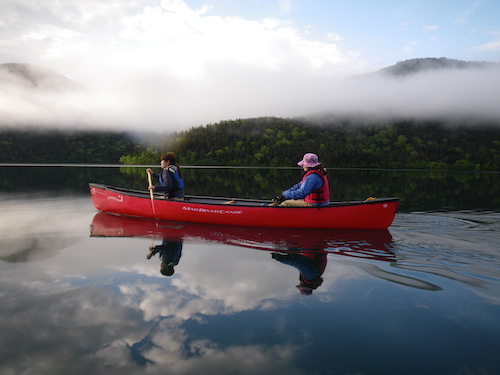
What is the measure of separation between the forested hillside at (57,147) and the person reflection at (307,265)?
16119cm

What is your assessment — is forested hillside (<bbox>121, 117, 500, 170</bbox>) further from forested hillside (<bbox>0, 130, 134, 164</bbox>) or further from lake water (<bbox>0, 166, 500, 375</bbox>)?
lake water (<bbox>0, 166, 500, 375</bbox>)

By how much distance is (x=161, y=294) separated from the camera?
22.9ft

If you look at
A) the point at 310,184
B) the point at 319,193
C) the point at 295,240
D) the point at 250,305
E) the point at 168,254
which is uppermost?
the point at 310,184

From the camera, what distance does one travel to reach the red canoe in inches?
493

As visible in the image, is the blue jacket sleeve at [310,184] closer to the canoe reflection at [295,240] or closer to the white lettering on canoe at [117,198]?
the canoe reflection at [295,240]

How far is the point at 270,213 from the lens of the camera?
13.0 meters

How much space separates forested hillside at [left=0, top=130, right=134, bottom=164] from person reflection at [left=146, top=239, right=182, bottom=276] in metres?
158

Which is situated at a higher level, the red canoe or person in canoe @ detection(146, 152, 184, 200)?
person in canoe @ detection(146, 152, 184, 200)

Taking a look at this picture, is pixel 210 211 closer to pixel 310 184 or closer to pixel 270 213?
pixel 270 213

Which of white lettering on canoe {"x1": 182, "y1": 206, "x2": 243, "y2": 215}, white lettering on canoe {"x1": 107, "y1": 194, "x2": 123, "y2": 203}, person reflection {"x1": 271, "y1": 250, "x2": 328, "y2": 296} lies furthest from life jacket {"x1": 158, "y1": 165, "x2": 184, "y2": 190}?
person reflection {"x1": 271, "y1": 250, "x2": 328, "y2": 296}

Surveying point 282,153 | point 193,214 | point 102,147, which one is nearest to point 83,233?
point 193,214

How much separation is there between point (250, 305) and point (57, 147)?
175 metres

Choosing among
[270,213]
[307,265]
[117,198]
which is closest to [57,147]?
[117,198]

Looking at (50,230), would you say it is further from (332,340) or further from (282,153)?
(282,153)
